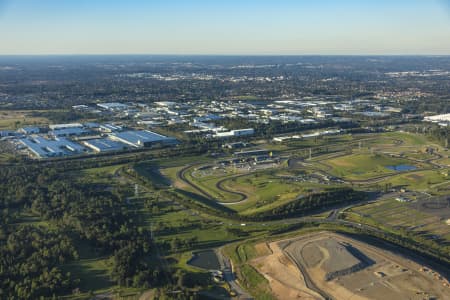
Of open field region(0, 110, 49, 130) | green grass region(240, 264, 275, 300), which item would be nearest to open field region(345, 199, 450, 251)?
green grass region(240, 264, 275, 300)

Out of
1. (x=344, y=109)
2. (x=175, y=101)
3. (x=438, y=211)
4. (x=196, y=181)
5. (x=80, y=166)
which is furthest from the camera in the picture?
(x=175, y=101)

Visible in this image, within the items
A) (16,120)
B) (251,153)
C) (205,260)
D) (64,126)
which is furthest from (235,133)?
(205,260)

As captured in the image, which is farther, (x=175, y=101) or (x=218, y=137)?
(x=175, y=101)

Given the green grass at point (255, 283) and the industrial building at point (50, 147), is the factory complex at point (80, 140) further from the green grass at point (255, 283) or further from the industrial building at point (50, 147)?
the green grass at point (255, 283)

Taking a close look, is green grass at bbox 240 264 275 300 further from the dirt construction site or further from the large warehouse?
the large warehouse

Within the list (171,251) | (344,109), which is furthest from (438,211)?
(344,109)

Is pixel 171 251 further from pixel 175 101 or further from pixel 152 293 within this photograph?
pixel 175 101
